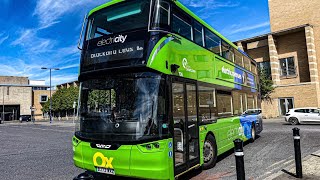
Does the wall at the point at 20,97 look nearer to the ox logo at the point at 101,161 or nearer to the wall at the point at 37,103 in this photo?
the wall at the point at 37,103

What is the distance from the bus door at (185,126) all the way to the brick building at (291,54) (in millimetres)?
28223

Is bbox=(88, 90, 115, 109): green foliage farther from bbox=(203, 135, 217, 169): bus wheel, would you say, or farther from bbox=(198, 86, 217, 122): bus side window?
bbox=(203, 135, 217, 169): bus wheel

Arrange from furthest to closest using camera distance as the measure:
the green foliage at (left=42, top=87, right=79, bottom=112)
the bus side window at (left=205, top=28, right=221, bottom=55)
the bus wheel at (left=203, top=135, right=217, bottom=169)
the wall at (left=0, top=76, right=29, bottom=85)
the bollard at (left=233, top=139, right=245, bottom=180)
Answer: the wall at (left=0, top=76, right=29, bottom=85)
the green foliage at (left=42, top=87, right=79, bottom=112)
the bus side window at (left=205, top=28, right=221, bottom=55)
the bus wheel at (left=203, top=135, right=217, bottom=169)
the bollard at (left=233, top=139, right=245, bottom=180)

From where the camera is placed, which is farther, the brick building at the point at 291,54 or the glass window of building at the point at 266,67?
the glass window of building at the point at 266,67

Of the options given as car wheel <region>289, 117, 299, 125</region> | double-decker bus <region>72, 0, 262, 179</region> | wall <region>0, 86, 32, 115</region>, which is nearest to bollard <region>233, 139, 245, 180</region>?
double-decker bus <region>72, 0, 262, 179</region>

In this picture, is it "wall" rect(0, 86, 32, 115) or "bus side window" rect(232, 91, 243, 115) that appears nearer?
"bus side window" rect(232, 91, 243, 115)

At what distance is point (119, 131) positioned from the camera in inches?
207

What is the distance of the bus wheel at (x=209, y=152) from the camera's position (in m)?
7.17

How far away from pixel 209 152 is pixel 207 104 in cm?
137

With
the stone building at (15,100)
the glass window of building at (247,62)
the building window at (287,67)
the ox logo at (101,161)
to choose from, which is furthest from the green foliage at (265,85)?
the stone building at (15,100)

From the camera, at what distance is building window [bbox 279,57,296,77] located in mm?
32500

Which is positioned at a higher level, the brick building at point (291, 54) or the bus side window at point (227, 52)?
the brick building at point (291, 54)

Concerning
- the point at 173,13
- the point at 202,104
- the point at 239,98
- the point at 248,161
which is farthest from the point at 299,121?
the point at 173,13

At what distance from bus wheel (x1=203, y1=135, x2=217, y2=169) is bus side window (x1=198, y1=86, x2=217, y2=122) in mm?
630
